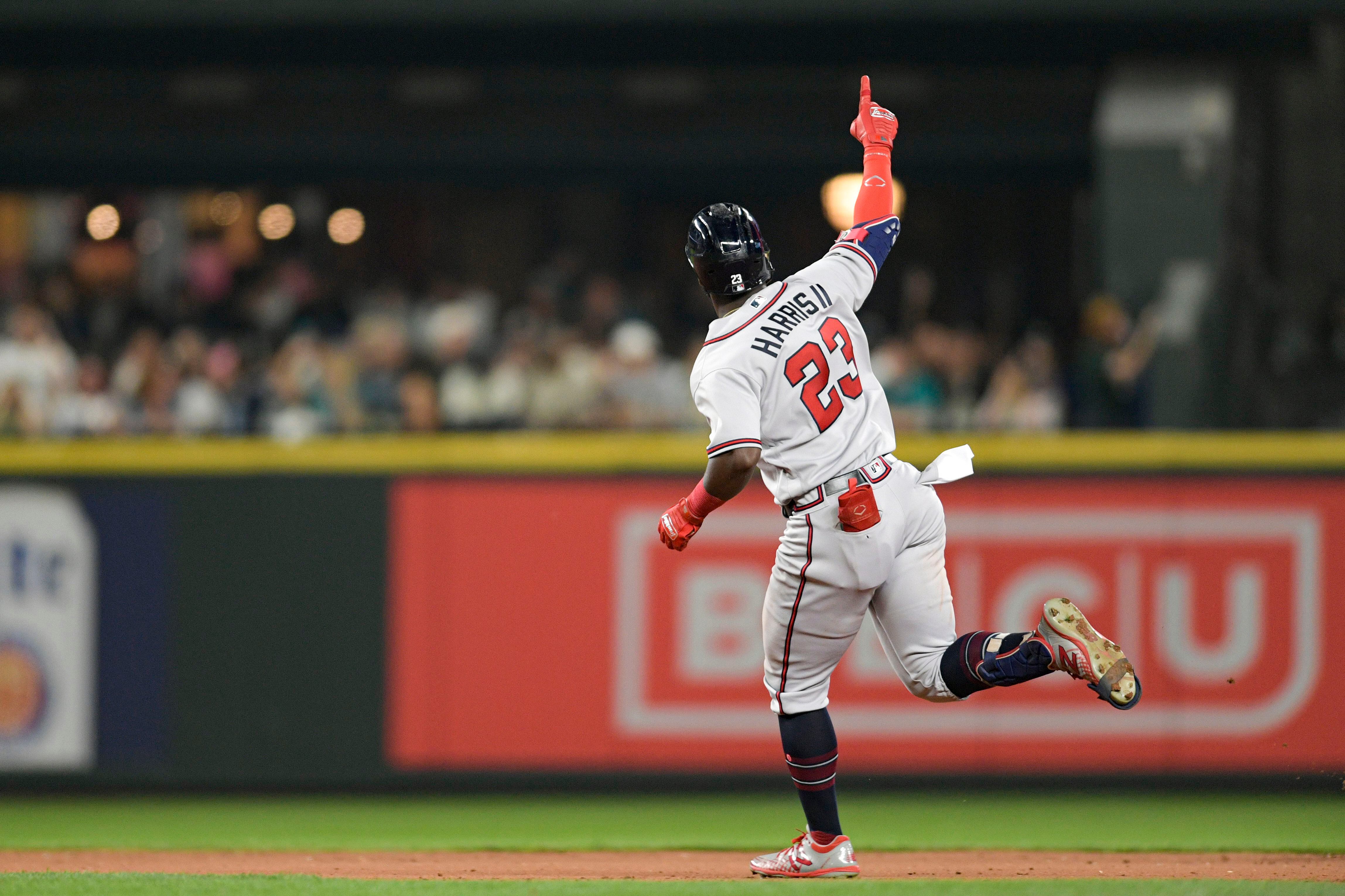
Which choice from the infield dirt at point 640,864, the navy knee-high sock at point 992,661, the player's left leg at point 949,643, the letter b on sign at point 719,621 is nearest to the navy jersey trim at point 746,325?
the player's left leg at point 949,643

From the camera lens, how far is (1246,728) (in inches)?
271

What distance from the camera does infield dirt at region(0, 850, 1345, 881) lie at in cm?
505

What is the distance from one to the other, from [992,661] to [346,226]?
945 cm

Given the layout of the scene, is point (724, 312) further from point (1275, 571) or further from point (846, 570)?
point (1275, 571)

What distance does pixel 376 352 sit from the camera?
9.90 meters

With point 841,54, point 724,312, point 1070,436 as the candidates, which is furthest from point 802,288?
point 841,54

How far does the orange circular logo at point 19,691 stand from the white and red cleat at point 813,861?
370cm

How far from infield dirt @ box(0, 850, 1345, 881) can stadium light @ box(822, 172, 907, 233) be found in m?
7.72

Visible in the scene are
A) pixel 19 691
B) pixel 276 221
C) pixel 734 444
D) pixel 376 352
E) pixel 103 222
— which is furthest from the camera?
pixel 276 221

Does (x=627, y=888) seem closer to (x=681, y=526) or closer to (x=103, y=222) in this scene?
(x=681, y=526)

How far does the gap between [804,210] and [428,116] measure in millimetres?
3245

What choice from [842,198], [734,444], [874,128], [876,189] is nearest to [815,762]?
[734,444]

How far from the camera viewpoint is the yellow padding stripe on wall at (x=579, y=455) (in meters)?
7.00

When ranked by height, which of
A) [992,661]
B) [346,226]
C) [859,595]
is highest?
[346,226]
